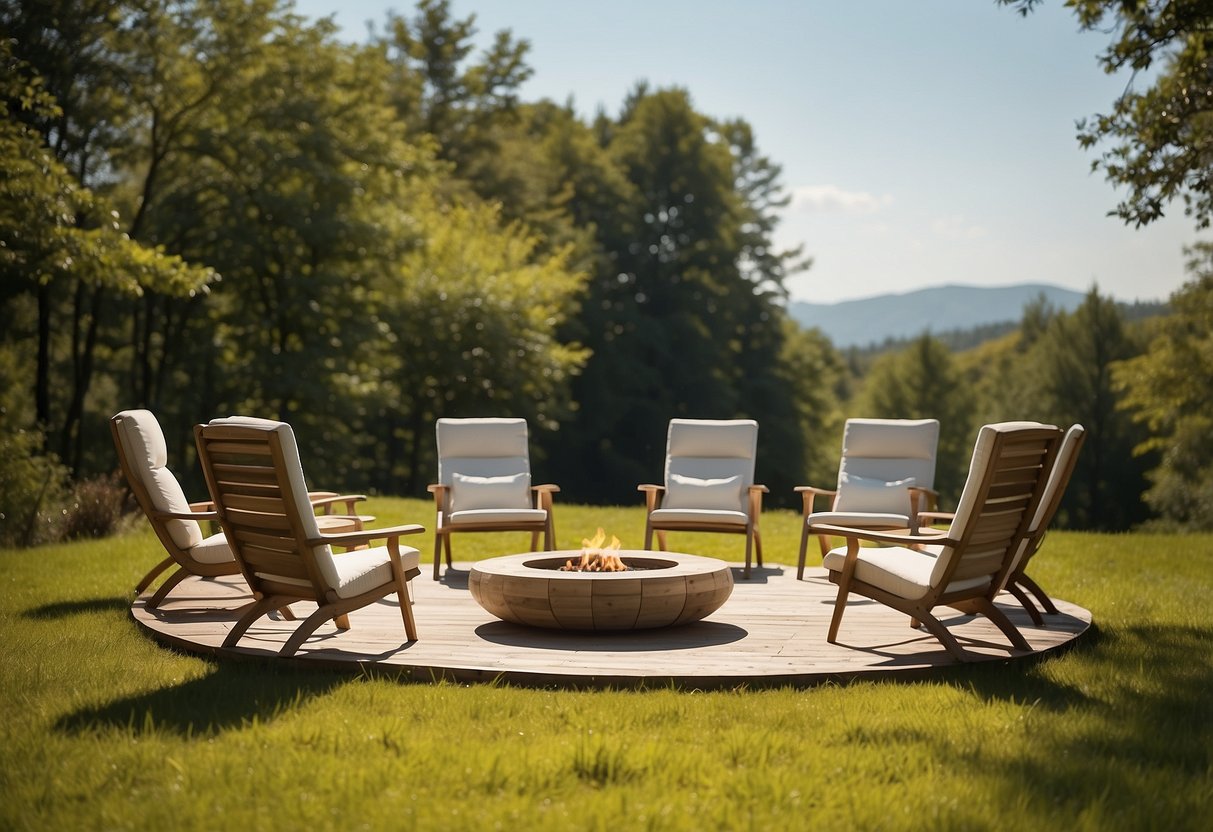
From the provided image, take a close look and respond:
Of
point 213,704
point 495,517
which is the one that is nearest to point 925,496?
point 495,517

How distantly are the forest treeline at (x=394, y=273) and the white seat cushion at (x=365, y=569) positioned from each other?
21.6ft

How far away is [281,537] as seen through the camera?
4930 mm

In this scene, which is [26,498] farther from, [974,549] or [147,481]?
[974,549]

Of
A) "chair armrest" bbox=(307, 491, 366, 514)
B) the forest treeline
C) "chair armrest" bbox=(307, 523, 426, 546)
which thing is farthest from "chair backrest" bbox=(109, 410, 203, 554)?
the forest treeline

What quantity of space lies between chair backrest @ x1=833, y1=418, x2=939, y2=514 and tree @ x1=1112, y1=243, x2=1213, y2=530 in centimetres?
1774

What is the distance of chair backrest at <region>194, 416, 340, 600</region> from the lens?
4755 millimetres

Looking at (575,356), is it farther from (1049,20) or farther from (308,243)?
(1049,20)

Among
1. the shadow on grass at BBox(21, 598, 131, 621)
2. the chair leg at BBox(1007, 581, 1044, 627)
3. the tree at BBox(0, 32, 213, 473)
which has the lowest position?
the shadow on grass at BBox(21, 598, 131, 621)

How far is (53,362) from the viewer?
18938 mm

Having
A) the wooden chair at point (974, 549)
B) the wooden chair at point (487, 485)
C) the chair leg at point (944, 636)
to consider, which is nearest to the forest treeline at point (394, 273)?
the wooden chair at point (487, 485)

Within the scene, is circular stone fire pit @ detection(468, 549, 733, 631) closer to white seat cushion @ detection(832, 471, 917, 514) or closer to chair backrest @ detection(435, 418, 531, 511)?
white seat cushion @ detection(832, 471, 917, 514)

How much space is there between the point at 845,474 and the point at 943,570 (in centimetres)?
333

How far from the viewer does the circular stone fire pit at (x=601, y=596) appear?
17.6ft

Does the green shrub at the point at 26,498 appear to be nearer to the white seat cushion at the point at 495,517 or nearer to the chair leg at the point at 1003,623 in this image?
the white seat cushion at the point at 495,517
